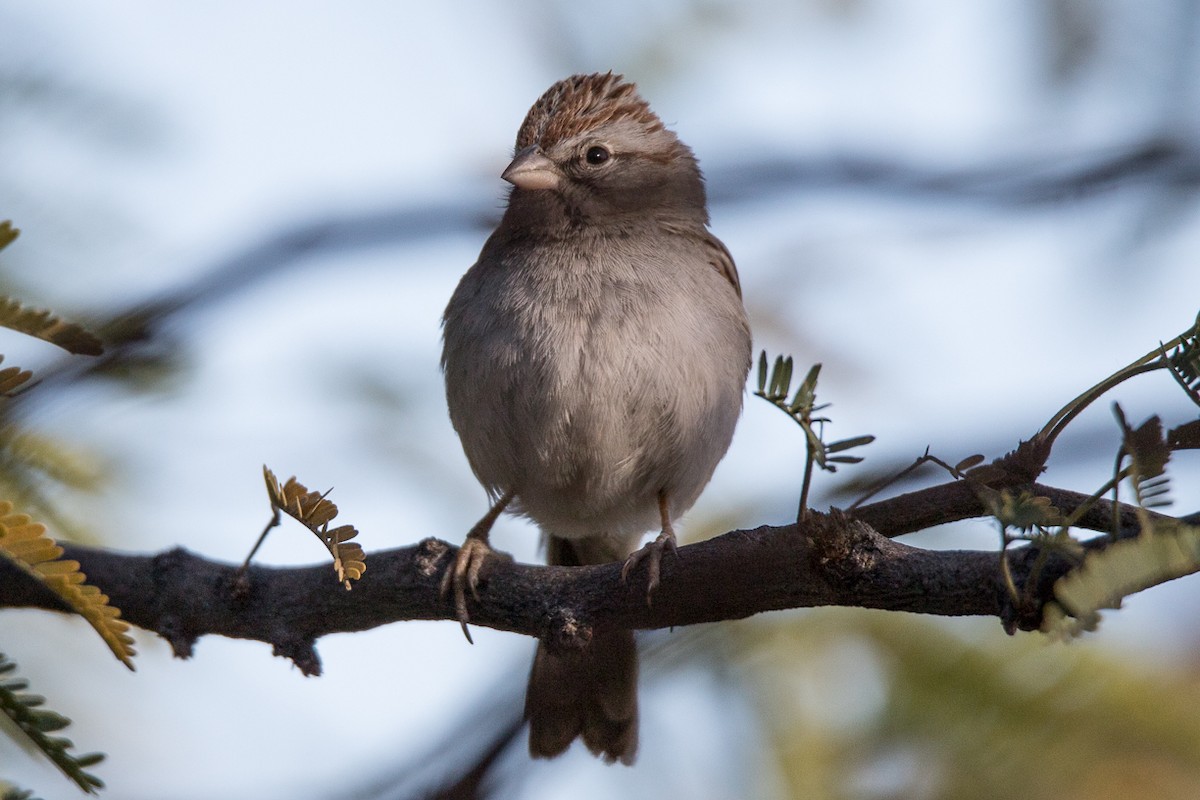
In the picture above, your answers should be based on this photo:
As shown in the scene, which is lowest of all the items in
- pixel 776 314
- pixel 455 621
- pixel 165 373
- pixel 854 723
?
pixel 854 723

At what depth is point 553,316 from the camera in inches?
188

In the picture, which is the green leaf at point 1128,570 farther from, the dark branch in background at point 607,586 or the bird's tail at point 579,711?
the bird's tail at point 579,711

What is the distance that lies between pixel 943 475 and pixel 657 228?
264 cm

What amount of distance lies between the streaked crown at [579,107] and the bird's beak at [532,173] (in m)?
0.21

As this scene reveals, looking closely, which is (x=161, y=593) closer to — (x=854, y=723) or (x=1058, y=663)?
(x=854, y=723)

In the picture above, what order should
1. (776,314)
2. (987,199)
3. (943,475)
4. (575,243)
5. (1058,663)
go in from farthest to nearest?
(776,314) < (575,243) < (987,199) < (943,475) < (1058,663)

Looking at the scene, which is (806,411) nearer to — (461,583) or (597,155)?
(461,583)

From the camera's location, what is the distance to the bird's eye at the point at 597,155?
550 centimetres

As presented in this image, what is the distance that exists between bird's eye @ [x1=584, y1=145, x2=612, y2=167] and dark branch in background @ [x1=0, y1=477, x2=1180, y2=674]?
241 cm

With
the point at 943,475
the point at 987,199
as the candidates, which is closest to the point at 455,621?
the point at 943,475

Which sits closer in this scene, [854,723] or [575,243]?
[854,723]

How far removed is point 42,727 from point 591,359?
2.89 m

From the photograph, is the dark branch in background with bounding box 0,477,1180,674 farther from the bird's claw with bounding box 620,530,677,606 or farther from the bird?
the bird

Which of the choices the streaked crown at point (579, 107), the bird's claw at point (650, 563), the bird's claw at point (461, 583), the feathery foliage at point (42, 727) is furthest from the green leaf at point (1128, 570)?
the streaked crown at point (579, 107)
